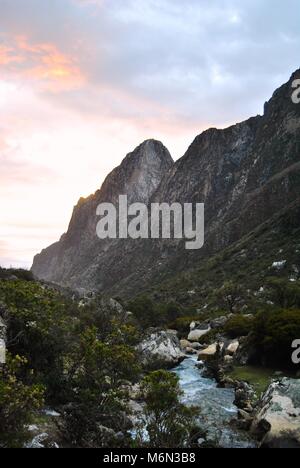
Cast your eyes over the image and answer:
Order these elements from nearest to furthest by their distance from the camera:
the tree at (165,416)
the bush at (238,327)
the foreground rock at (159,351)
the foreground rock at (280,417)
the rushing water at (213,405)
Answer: the tree at (165,416) → the foreground rock at (280,417) → the rushing water at (213,405) → the foreground rock at (159,351) → the bush at (238,327)

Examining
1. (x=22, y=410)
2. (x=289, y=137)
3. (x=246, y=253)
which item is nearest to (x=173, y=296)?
(x=246, y=253)

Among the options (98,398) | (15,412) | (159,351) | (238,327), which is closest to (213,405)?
(98,398)

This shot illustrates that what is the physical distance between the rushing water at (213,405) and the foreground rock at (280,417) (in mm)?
1020

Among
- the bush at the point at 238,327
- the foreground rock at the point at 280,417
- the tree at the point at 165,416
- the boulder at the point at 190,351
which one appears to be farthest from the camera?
the boulder at the point at 190,351

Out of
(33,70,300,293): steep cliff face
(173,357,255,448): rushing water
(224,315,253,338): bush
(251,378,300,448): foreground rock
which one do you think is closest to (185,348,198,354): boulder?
(224,315,253,338): bush

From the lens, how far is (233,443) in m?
21.0

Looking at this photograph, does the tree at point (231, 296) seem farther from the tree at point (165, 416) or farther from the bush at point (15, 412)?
the bush at point (15, 412)

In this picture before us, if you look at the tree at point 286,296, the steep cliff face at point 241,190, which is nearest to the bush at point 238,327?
the tree at point 286,296

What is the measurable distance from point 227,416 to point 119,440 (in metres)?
8.87

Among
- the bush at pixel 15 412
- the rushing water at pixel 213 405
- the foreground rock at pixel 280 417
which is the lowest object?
the rushing water at pixel 213 405

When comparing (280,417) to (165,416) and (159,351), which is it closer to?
(165,416)

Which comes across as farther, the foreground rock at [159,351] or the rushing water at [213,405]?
the foreground rock at [159,351]

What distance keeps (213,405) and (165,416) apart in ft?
34.7

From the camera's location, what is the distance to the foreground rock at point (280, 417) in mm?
19203
